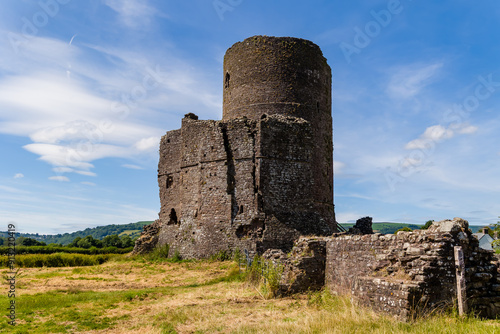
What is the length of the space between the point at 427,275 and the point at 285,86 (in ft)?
58.9

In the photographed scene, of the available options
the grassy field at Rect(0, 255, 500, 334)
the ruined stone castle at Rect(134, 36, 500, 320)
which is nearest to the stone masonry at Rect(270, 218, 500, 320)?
the grassy field at Rect(0, 255, 500, 334)

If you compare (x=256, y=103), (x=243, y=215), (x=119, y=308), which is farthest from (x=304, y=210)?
(x=119, y=308)

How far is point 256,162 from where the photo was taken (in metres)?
21.1

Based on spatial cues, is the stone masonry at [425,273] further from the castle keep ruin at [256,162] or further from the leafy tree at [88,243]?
the leafy tree at [88,243]

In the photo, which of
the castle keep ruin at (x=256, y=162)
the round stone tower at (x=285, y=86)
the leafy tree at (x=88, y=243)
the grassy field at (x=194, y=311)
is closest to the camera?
the grassy field at (x=194, y=311)

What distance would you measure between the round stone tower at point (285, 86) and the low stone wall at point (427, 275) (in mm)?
14791

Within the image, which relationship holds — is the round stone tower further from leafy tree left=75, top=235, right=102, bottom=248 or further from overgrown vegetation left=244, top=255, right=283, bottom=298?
leafy tree left=75, top=235, right=102, bottom=248

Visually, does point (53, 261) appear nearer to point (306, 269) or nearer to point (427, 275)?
point (306, 269)

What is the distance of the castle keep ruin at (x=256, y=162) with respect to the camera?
68.1ft

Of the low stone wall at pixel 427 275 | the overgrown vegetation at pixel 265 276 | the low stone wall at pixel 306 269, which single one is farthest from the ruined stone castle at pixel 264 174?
the low stone wall at pixel 427 275

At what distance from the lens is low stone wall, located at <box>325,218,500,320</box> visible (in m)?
7.17

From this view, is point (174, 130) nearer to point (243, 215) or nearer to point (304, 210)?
point (243, 215)

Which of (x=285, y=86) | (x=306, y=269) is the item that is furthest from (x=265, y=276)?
(x=285, y=86)

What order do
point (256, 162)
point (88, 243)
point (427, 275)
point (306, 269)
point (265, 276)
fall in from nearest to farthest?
point (427, 275) < point (306, 269) < point (265, 276) < point (256, 162) < point (88, 243)
